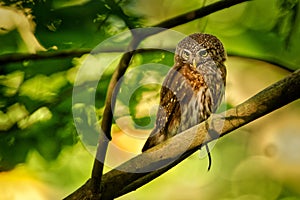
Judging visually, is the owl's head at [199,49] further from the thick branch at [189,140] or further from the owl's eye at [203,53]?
the thick branch at [189,140]

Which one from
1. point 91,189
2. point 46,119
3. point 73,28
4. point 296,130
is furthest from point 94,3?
point 296,130

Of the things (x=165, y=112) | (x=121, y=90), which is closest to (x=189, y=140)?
(x=165, y=112)

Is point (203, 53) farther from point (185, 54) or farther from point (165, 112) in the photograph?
point (165, 112)

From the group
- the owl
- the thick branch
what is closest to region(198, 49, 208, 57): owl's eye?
the owl

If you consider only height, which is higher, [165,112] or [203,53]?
[203,53]

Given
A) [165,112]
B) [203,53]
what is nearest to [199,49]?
[203,53]

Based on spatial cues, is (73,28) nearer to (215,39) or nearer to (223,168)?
(215,39)
